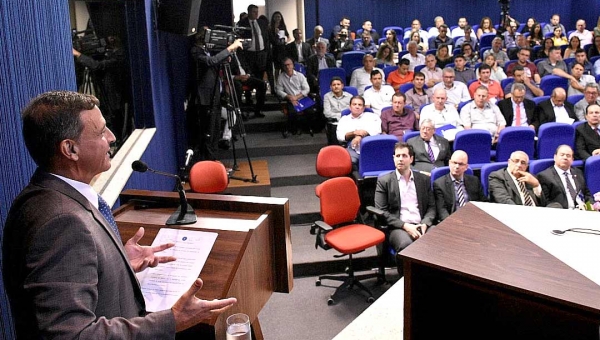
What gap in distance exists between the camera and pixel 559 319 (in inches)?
74.1

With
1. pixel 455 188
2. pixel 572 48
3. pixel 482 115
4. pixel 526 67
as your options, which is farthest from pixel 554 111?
pixel 572 48

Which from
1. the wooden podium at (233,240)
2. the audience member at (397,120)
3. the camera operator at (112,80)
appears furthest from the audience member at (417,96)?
the wooden podium at (233,240)

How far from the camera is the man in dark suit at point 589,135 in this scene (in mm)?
5383

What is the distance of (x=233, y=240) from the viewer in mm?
1622

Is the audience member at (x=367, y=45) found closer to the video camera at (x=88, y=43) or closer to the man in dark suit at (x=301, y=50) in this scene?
the man in dark suit at (x=301, y=50)

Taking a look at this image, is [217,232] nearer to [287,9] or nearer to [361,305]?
[361,305]

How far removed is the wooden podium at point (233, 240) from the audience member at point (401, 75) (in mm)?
5758

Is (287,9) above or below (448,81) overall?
above

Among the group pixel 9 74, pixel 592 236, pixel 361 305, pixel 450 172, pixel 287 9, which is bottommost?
pixel 361 305

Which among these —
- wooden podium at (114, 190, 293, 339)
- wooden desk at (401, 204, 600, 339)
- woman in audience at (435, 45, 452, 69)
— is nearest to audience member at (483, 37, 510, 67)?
woman in audience at (435, 45, 452, 69)

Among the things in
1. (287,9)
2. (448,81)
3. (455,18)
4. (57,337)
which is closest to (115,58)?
(57,337)

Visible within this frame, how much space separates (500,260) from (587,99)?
5.37 meters

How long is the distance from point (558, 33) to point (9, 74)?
10.7 meters

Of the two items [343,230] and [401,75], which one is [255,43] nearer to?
[401,75]
